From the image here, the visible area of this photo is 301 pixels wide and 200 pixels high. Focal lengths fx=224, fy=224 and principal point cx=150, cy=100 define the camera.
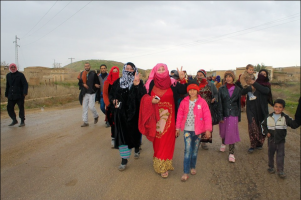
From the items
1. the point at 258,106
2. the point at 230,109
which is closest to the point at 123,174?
the point at 230,109

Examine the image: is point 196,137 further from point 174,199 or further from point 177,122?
point 174,199

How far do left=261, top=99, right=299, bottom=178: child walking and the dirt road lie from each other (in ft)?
0.73

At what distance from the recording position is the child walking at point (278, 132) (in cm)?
394

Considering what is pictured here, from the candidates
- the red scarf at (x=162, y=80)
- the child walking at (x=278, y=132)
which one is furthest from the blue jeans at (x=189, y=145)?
the child walking at (x=278, y=132)

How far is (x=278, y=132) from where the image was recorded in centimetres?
399

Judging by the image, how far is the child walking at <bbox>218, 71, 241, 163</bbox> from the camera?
4.80 metres

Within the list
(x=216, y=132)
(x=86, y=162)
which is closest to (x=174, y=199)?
(x=86, y=162)

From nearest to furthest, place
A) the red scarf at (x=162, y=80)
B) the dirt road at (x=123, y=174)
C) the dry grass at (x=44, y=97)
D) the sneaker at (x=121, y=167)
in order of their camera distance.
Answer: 1. the dirt road at (x=123, y=174)
2. the red scarf at (x=162, y=80)
3. the sneaker at (x=121, y=167)
4. the dry grass at (x=44, y=97)

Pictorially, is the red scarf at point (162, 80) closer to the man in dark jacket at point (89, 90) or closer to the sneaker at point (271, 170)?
the sneaker at point (271, 170)

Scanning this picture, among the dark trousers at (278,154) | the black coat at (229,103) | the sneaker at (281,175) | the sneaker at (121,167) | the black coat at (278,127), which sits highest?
the black coat at (229,103)

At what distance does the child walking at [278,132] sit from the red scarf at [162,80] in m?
2.02

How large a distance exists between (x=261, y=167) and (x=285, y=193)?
3.22 feet

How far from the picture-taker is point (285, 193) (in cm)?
334

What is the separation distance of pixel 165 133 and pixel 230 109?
1.76 metres
